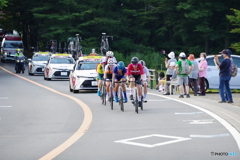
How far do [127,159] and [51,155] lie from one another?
4.30 feet

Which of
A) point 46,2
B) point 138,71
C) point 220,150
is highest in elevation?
point 46,2

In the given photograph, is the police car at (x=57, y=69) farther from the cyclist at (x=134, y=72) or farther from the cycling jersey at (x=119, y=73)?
the cyclist at (x=134, y=72)

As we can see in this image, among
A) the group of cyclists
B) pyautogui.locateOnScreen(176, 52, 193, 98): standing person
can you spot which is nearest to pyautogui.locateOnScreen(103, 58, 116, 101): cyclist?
the group of cyclists

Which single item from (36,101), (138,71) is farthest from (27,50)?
(138,71)

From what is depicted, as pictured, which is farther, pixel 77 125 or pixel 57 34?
pixel 57 34

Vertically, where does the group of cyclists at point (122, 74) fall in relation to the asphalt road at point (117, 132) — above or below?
above

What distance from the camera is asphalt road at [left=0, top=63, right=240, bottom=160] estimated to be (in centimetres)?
1095

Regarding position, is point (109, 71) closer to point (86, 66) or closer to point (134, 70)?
point (134, 70)

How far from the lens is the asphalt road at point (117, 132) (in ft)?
35.9

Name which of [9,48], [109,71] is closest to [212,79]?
[109,71]

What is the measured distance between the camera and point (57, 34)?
7456cm

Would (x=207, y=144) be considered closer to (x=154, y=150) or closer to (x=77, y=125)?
(x=154, y=150)

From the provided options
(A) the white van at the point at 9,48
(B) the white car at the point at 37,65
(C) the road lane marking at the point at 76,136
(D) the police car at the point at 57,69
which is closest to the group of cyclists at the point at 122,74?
(C) the road lane marking at the point at 76,136

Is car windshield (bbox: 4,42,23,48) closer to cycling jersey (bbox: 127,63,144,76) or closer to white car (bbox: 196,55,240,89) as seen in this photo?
white car (bbox: 196,55,240,89)
